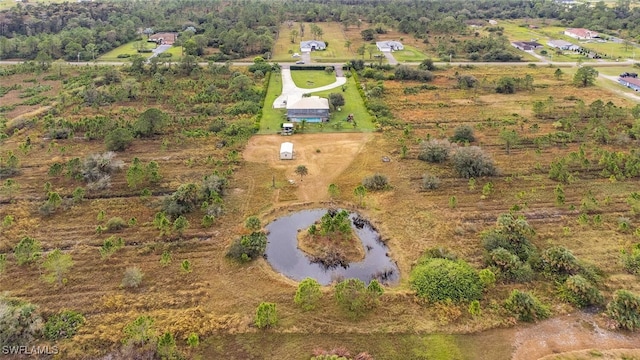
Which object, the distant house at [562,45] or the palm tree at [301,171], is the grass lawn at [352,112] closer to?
the palm tree at [301,171]

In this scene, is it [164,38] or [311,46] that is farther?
[164,38]

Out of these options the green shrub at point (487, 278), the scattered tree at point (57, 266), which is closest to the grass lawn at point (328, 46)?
the scattered tree at point (57, 266)

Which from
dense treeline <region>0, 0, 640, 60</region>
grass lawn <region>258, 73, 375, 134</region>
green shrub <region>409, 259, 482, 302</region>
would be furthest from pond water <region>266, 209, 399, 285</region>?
dense treeline <region>0, 0, 640, 60</region>

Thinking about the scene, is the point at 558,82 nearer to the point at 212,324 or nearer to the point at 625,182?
the point at 625,182

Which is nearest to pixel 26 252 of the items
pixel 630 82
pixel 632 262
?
pixel 632 262

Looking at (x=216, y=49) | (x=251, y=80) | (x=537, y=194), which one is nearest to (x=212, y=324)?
(x=537, y=194)

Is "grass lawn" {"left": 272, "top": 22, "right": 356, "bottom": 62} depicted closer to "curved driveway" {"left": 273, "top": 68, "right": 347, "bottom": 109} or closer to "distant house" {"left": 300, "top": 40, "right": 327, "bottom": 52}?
"distant house" {"left": 300, "top": 40, "right": 327, "bottom": 52}

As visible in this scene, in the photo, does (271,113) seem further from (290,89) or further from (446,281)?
(446,281)
